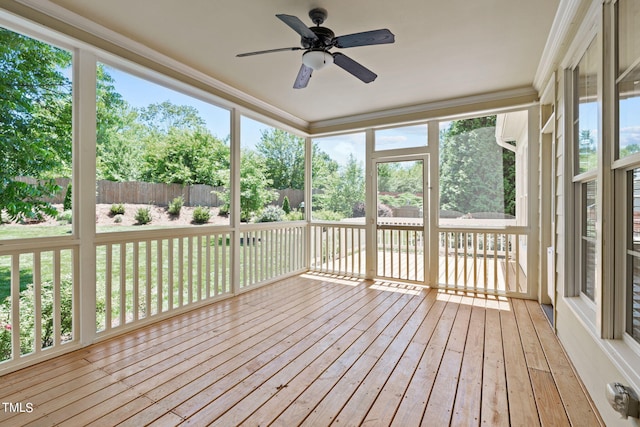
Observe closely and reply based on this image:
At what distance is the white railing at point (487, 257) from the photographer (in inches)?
153

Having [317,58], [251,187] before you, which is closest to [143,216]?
[251,187]

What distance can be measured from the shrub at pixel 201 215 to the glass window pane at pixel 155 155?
10mm

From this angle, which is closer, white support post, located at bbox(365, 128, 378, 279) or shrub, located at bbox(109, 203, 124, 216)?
shrub, located at bbox(109, 203, 124, 216)

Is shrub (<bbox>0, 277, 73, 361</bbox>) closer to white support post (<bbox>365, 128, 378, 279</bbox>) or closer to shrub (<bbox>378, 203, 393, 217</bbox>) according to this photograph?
white support post (<bbox>365, 128, 378, 279</bbox>)

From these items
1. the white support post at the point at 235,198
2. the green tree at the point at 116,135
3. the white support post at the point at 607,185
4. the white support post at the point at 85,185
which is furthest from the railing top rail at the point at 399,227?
the white support post at the point at 85,185

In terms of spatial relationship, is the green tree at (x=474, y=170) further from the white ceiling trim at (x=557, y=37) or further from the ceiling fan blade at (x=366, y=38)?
the ceiling fan blade at (x=366, y=38)

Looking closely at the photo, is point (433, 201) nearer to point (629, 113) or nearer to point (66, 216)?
point (629, 113)

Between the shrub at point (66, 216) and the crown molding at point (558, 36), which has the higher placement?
the crown molding at point (558, 36)

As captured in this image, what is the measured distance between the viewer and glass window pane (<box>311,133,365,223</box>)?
4.89 m

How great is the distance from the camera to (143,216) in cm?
293

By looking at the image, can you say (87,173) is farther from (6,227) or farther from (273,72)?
(273,72)

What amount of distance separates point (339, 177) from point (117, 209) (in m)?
3.28

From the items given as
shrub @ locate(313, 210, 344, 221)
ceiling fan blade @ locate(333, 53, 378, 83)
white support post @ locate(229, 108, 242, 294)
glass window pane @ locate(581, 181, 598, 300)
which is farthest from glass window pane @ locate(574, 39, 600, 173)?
white support post @ locate(229, 108, 242, 294)

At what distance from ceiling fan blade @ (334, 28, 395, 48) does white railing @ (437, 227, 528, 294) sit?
2895 millimetres
